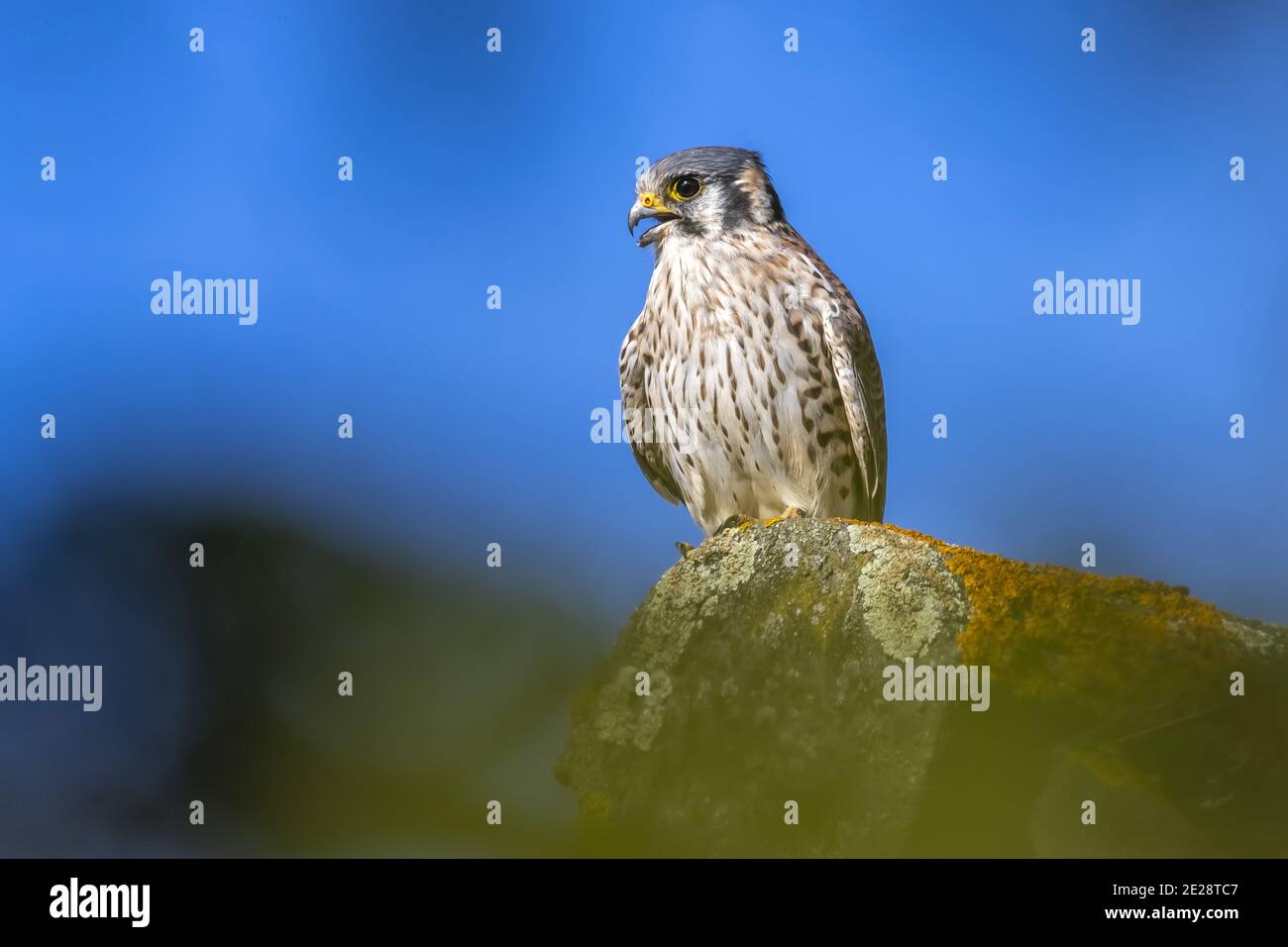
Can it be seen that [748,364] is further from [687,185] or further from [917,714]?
[917,714]

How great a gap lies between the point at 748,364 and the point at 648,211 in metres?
1.12

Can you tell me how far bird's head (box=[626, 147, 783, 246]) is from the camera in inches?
299

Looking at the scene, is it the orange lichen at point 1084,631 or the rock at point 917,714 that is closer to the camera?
the rock at point 917,714

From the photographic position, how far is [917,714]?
4.91 m

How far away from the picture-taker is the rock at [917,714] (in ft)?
15.6

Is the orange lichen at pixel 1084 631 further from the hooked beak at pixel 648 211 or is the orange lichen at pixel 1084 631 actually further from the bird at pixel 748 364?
the hooked beak at pixel 648 211

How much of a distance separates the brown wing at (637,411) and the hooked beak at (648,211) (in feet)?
1.60

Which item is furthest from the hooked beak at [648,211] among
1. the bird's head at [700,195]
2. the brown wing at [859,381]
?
the brown wing at [859,381]

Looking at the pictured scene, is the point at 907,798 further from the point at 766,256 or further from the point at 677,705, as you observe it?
the point at 766,256

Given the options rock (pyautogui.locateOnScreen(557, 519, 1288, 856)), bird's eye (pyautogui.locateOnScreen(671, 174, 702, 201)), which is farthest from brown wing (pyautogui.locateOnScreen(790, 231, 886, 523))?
rock (pyautogui.locateOnScreen(557, 519, 1288, 856))

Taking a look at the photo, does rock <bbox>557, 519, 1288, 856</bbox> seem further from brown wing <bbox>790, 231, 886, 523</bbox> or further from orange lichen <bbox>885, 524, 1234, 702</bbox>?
brown wing <bbox>790, 231, 886, 523</bbox>

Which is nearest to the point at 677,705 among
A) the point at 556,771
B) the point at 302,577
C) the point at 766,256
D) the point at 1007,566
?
the point at 556,771

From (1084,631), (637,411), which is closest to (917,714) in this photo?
(1084,631)

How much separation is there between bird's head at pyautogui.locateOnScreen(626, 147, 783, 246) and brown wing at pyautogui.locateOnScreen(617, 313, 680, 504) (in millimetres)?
518
